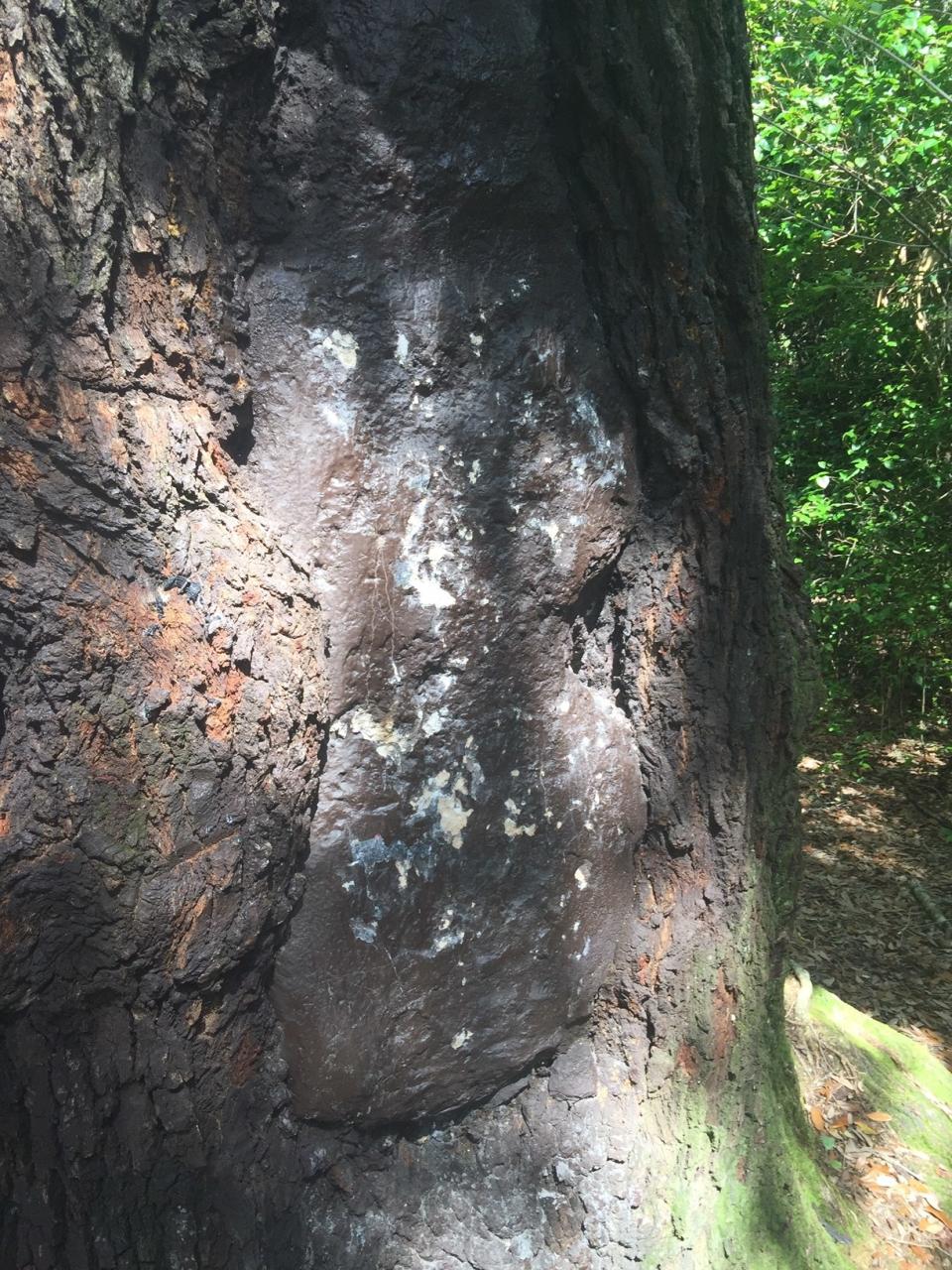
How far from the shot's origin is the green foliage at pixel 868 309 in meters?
5.11

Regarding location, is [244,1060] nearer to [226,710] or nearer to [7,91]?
[226,710]

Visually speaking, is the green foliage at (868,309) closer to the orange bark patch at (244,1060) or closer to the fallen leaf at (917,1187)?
the fallen leaf at (917,1187)

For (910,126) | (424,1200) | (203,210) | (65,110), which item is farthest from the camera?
(910,126)

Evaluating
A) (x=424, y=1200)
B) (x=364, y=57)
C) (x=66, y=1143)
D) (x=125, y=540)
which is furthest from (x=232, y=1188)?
(x=364, y=57)

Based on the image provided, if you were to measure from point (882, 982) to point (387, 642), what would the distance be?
3817mm

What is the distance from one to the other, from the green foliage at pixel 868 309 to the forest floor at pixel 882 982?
77cm

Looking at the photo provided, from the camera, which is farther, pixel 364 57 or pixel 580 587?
pixel 580 587

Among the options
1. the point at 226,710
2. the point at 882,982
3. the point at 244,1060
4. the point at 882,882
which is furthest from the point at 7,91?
the point at 882,882

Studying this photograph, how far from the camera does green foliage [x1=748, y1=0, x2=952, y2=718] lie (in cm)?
511

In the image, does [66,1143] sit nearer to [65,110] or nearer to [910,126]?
[65,110]

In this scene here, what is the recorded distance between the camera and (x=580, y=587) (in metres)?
1.50

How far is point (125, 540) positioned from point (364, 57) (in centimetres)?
75

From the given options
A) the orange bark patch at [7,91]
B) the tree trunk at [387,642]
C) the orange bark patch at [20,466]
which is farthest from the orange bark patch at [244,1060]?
the orange bark patch at [7,91]

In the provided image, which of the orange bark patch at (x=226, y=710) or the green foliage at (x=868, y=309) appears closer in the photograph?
the orange bark patch at (x=226, y=710)
